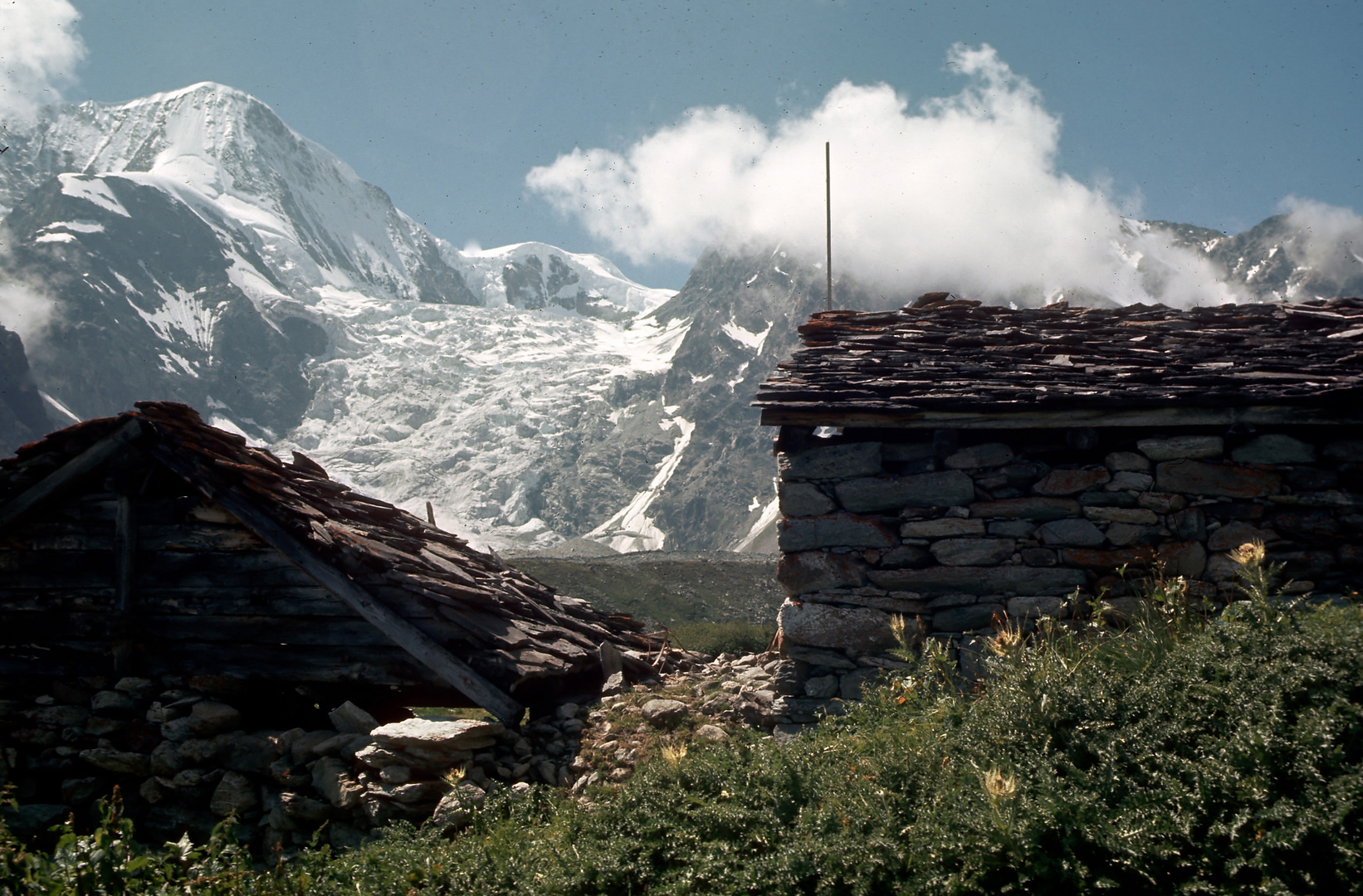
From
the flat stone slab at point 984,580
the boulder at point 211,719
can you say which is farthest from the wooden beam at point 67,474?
the flat stone slab at point 984,580

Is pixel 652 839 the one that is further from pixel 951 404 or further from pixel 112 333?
pixel 112 333

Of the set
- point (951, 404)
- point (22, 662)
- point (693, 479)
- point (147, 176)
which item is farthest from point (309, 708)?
point (147, 176)

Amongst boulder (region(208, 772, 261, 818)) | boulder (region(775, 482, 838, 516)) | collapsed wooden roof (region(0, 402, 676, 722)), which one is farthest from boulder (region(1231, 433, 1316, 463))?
boulder (region(208, 772, 261, 818))

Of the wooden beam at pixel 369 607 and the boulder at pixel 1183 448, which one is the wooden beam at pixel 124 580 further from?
the boulder at pixel 1183 448

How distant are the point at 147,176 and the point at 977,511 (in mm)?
201607

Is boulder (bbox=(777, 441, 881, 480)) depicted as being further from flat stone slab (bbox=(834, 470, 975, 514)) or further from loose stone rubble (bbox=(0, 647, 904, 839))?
loose stone rubble (bbox=(0, 647, 904, 839))

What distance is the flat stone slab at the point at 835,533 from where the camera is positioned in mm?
5941

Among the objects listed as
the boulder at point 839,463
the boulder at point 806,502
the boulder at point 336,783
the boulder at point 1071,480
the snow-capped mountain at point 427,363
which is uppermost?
the snow-capped mountain at point 427,363

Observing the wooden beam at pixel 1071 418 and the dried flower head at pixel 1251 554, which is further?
the wooden beam at pixel 1071 418

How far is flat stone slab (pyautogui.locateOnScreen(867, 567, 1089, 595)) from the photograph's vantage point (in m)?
5.78

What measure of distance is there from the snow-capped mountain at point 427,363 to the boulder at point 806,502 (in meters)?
93.9

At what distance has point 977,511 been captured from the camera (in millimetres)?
5930

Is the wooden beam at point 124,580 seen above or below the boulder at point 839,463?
below

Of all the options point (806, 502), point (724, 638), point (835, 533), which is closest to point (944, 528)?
point (835, 533)
